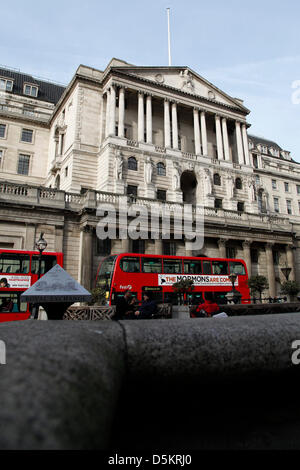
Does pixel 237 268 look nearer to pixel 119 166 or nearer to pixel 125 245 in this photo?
pixel 125 245

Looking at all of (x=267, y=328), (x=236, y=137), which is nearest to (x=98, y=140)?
Result: (x=236, y=137)

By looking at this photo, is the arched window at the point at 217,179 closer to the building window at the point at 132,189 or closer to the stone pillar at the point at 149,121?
the stone pillar at the point at 149,121

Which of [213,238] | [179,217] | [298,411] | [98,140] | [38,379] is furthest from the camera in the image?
[98,140]

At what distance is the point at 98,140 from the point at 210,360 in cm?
3496

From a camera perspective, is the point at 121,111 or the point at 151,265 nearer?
the point at 151,265

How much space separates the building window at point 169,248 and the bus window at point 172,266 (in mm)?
8110

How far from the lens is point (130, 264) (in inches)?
724

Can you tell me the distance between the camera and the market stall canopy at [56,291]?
823 centimetres

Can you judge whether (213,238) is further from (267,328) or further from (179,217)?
(267,328)

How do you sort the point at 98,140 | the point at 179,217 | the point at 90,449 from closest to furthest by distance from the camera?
1. the point at 90,449
2. the point at 179,217
3. the point at 98,140

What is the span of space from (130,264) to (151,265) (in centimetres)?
144

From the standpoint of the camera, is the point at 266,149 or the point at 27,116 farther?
the point at 266,149

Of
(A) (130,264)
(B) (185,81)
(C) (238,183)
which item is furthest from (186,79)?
(A) (130,264)

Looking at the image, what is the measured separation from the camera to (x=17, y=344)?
67.3 inches
